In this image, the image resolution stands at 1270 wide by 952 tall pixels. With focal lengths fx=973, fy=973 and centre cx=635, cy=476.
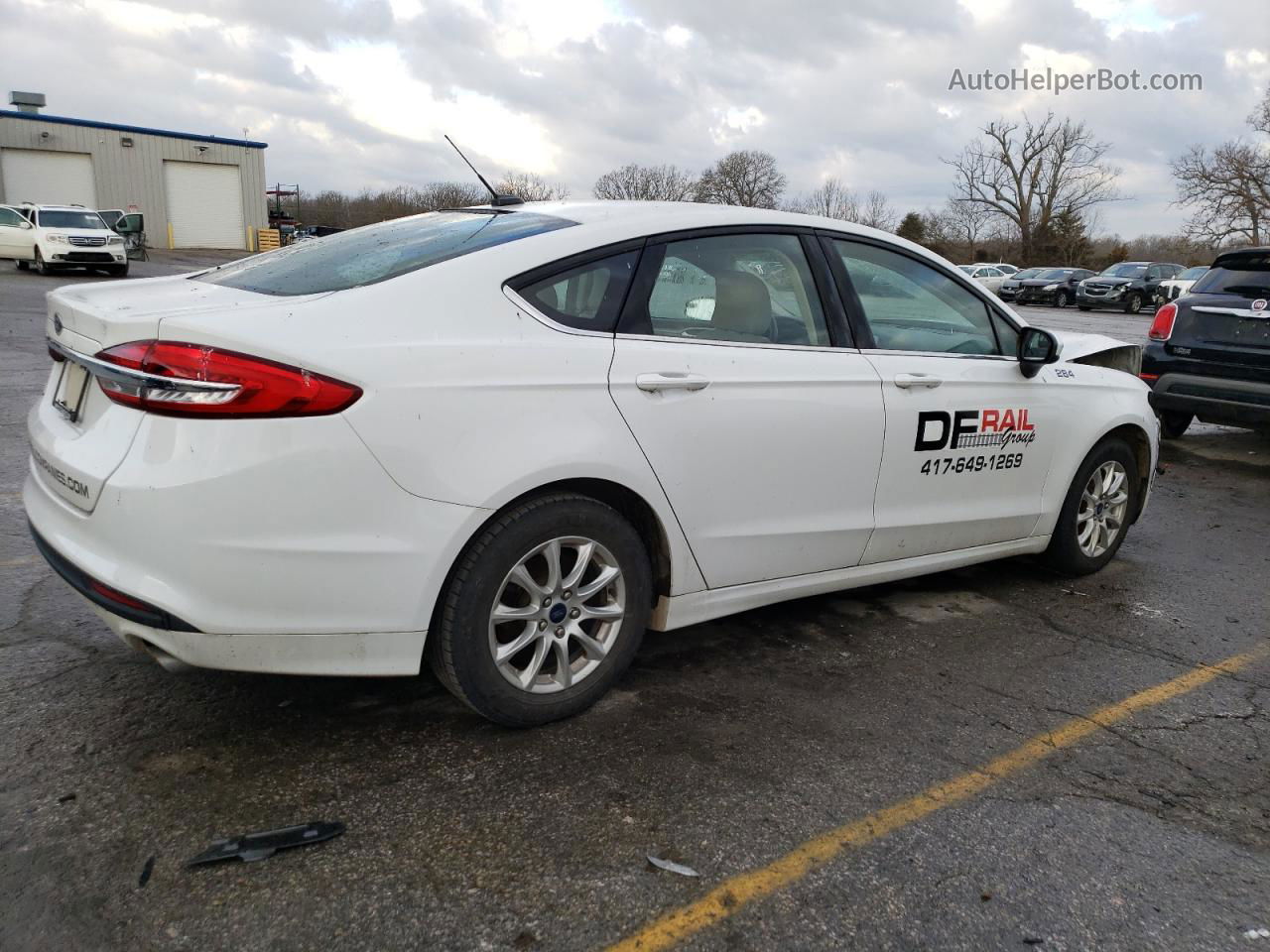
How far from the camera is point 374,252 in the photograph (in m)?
3.15

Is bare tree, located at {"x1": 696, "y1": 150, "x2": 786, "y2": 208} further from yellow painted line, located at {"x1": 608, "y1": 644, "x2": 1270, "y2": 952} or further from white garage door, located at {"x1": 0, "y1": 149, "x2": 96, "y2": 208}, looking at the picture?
yellow painted line, located at {"x1": 608, "y1": 644, "x2": 1270, "y2": 952}

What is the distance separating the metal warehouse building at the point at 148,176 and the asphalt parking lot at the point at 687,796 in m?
41.0

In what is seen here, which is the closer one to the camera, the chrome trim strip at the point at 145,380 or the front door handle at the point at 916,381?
the chrome trim strip at the point at 145,380

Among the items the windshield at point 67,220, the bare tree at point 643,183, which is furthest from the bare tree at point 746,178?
the windshield at point 67,220

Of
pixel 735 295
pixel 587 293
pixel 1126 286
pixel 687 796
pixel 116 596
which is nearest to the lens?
pixel 116 596

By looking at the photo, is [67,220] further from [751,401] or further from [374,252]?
[751,401]

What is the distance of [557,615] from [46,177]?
142ft

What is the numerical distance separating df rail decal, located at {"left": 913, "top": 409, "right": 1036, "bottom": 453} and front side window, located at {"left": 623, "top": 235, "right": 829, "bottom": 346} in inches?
22.7

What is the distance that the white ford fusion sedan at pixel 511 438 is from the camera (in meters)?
2.41

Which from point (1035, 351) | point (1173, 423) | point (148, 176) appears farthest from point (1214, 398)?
point (148, 176)

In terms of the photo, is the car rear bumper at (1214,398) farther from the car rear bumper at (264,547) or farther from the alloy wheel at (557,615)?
the car rear bumper at (264,547)

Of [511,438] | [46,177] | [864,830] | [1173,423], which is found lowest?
[864,830]

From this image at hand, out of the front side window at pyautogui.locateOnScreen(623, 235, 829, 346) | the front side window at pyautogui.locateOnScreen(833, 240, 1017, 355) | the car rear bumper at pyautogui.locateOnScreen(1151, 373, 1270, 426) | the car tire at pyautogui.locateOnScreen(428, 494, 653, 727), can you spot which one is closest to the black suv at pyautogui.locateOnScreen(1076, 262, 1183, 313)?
the car rear bumper at pyautogui.locateOnScreen(1151, 373, 1270, 426)

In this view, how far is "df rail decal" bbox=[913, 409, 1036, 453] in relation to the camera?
3.77m
